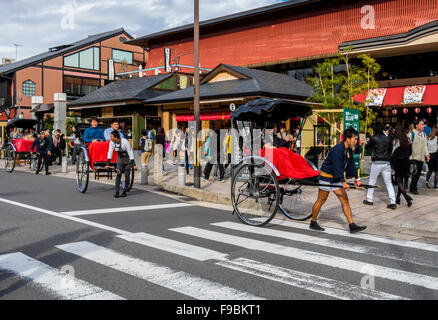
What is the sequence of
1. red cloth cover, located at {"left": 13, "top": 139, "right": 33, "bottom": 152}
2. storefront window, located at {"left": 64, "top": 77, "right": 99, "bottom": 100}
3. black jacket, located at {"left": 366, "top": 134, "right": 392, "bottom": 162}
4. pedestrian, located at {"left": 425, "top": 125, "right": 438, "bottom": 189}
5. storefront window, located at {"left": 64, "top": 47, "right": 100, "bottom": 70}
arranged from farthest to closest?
storefront window, located at {"left": 64, "top": 77, "right": 99, "bottom": 100}, storefront window, located at {"left": 64, "top": 47, "right": 100, "bottom": 70}, red cloth cover, located at {"left": 13, "top": 139, "right": 33, "bottom": 152}, pedestrian, located at {"left": 425, "top": 125, "right": 438, "bottom": 189}, black jacket, located at {"left": 366, "top": 134, "right": 392, "bottom": 162}

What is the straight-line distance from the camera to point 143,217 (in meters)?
7.97

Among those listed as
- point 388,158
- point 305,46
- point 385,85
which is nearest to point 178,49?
point 305,46

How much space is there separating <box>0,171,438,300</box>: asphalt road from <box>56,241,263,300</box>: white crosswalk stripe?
11mm

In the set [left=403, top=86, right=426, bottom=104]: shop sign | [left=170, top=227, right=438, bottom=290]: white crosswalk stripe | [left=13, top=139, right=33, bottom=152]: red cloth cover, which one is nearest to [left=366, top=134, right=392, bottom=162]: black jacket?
[left=170, top=227, right=438, bottom=290]: white crosswalk stripe

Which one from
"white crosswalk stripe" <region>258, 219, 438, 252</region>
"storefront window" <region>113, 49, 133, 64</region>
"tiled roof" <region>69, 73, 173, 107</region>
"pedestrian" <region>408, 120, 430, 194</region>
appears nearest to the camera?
"white crosswalk stripe" <region>258, 219, 438, 252</region>

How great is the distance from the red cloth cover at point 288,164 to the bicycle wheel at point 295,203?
1.98 ft

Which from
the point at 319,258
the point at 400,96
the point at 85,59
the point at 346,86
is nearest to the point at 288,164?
the point at 319,258

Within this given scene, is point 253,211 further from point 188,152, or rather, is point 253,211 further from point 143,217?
point 188,152

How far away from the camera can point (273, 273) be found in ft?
15.1

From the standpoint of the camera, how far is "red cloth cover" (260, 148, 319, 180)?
23.4 ft

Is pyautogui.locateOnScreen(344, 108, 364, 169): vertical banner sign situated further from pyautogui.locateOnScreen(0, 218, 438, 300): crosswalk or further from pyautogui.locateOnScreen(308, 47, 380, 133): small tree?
pyautogui.locateOnScreen(0, 218, 438, 300): crosswalk

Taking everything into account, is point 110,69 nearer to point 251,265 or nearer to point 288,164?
point 288,164

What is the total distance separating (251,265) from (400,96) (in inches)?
769

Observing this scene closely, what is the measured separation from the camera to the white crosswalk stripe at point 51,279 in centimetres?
381
